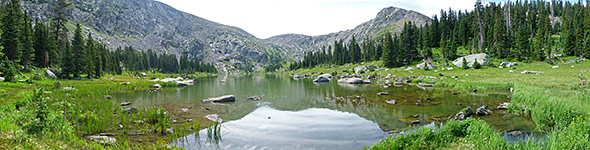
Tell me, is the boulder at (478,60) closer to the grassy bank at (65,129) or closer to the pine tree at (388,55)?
the pine tree at (388,55)

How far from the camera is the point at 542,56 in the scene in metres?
63.9

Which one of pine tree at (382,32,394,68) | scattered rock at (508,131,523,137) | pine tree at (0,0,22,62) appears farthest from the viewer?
pine tree at (382,32,394,68)

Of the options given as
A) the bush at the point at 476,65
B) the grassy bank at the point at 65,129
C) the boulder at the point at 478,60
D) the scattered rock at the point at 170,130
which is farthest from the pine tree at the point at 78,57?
the boulder at the point at 478,60

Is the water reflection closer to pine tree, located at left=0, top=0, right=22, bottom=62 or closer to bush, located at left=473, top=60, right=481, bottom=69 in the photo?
pine tree, located at left=0, top=0, right=22, bottom=62

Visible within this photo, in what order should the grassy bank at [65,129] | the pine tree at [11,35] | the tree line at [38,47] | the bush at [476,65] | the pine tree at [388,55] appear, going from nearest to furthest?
the grassy bank at [65,129] → the pine tree at [11,35] → the tree line at [38,47] → the bush at [476,65] → the pine tree at [388,55]

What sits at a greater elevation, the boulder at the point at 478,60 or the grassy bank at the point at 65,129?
the boulder at the point at 478,60

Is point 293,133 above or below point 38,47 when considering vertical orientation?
below

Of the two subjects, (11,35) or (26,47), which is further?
(26,47)

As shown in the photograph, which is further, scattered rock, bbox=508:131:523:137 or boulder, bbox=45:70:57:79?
boulder, bbox=45:70:57:79

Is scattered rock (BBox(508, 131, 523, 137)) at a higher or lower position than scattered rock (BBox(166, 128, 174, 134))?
lower

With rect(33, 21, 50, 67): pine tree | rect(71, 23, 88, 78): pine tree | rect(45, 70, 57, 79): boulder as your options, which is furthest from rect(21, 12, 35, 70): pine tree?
rect(71, 23, 88, 78): pine tree

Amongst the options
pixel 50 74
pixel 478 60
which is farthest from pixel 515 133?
pixel 50 74

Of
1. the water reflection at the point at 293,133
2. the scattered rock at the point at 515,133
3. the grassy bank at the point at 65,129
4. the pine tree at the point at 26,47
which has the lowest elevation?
the water reflection at the point at 293,133

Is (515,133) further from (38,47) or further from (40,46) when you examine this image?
(38,47)
